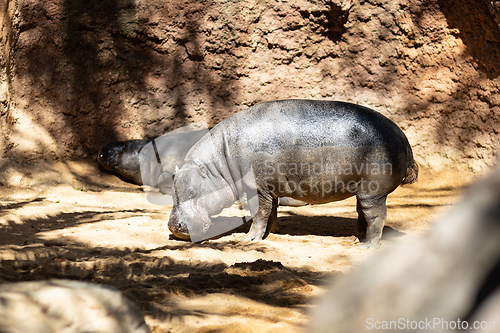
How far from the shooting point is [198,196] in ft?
14.0

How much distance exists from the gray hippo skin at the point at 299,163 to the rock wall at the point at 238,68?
2905 millimetres

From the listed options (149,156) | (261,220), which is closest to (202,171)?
(261,220)

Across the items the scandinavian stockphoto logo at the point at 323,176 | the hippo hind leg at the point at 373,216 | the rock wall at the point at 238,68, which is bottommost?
the hippo hind leg at the point at 373,216

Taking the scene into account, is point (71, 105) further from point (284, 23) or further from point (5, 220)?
point (284, 23)

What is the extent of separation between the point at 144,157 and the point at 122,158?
14.0 inches

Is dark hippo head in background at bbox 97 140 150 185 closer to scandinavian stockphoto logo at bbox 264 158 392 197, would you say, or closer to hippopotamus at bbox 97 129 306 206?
hippopotamus at bbox 97 129 306 206

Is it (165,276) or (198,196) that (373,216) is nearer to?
(198,196)

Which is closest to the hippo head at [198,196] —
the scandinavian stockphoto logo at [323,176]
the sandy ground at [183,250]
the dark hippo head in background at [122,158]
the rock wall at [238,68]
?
the sandy ground at [183,250]

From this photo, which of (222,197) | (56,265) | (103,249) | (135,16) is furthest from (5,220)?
(135,16)

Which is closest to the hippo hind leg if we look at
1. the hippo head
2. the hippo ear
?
the hippo head

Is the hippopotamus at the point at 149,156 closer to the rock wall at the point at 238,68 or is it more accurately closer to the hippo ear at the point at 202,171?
the rock wall at the point at 238,68

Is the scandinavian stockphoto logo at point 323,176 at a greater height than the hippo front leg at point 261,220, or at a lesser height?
greater

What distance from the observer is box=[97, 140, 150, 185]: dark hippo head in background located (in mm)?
6688

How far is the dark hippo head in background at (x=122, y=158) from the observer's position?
669cm
